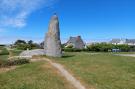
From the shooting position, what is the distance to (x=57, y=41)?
27.6m

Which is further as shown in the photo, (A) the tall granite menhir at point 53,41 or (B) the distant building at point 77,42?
(B) the distant building at point 77,42

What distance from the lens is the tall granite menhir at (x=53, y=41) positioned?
90.0 feet

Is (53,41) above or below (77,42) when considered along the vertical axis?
below

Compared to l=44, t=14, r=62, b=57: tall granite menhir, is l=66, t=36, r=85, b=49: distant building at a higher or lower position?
higher

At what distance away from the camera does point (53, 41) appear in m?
27.5

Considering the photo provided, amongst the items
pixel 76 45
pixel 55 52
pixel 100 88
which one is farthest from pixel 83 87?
pixel 76 45

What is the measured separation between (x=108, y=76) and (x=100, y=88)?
3452 millimetres

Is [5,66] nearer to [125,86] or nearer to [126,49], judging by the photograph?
[125,86]

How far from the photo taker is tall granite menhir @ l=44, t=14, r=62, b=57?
27438 mm

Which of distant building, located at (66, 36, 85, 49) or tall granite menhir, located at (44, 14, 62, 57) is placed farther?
distant building, located at (66, 36, 85, 49)

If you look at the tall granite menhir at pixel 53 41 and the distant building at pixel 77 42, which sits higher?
the distant building at pixel 77 42

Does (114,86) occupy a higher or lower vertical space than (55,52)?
lower

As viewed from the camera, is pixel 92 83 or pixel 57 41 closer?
pixel 92 83

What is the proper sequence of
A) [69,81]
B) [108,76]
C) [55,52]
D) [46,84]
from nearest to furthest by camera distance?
[46,84] < [69,81] < [108,76] < [55,52]
